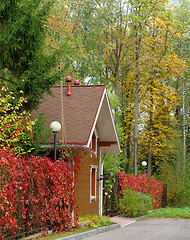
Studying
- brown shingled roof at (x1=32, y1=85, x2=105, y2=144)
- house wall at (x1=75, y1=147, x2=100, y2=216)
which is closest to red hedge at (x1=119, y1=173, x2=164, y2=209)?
house wall at (x1=75, y1=147, x2=100, y2=216)

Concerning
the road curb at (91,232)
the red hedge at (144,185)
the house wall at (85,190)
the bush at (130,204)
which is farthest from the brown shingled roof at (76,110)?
the bush at (130,204)

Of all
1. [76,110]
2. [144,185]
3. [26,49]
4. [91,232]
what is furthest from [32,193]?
[144,185]

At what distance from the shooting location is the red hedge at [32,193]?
9.12m

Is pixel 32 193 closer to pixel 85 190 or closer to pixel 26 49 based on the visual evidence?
pixel 26 49

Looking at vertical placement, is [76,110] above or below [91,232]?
above

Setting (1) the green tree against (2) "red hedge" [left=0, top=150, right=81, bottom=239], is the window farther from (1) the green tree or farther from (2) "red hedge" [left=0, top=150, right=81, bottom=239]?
(1) the green tree

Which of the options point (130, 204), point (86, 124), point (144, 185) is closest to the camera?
point (86, 124)

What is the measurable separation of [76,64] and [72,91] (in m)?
17.2

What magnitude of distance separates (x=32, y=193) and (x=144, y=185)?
52.2ft

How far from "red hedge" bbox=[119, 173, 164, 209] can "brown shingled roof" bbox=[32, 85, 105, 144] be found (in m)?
5.70

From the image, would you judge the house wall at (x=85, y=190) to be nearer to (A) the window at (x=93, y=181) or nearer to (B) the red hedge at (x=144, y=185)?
(A) the window at (x=93, y=181)

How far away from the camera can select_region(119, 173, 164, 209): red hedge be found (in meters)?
21.6

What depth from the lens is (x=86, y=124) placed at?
52.4ft

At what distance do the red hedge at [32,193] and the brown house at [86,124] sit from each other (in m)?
2.45
